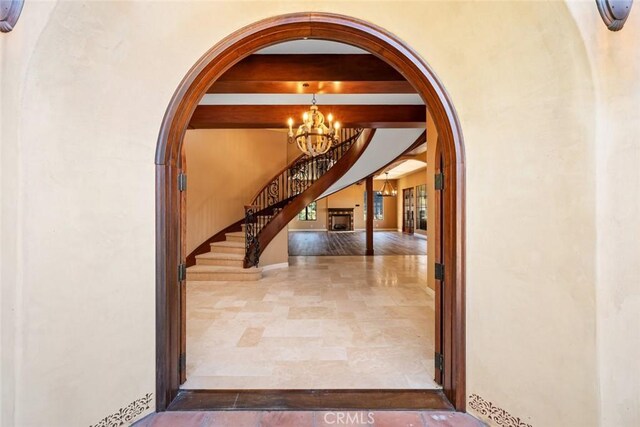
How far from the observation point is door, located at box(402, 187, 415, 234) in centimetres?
1483

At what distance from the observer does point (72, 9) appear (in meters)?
1.32

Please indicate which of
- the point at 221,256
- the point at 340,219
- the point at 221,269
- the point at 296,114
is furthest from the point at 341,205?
the point at 296,114

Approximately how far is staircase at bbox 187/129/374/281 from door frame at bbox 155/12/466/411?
Result: 3445 millimetres

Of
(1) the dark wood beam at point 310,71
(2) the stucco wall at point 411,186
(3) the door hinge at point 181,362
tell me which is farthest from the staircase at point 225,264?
(2) the stucco wall at point 411,186

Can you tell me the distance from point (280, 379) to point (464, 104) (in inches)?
91.8

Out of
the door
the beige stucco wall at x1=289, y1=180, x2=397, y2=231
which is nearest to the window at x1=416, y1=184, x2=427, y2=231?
the door

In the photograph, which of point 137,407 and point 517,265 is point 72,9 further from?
point 517,265

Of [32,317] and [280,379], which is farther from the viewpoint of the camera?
[280,379]

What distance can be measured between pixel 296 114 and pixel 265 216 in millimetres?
2963

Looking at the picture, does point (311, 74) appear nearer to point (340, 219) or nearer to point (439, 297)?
point (439, 297)

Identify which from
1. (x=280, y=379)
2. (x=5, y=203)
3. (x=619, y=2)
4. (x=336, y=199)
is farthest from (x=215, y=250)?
(x=336, y=199)

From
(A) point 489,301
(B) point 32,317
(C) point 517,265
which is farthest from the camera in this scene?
(A) point 489,301

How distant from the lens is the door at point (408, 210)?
14.8 meters

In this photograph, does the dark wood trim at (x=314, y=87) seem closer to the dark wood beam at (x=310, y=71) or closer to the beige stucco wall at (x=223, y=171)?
the dark wood beam at (x=310, y=71)
